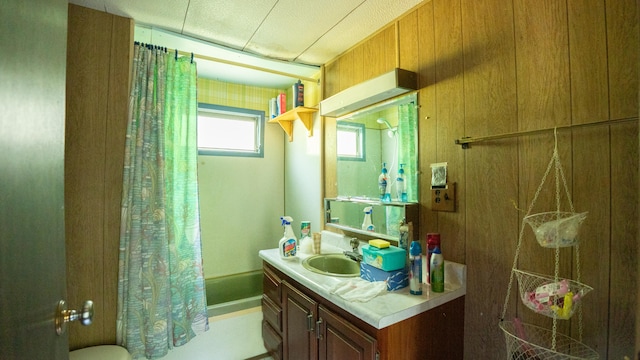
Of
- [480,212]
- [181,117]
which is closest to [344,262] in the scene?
[480,212]

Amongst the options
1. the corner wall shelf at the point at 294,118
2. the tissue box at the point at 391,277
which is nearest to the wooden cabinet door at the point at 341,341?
the tissue box at the point at 391,277

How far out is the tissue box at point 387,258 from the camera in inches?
50.5

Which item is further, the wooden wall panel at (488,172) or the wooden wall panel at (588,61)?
the wooden wall panel at (488,172)

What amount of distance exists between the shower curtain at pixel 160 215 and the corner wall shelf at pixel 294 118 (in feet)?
2.70

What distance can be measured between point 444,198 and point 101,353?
6.32 feet

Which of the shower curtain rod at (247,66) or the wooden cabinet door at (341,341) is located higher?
the shower curtain rod at (247,66)

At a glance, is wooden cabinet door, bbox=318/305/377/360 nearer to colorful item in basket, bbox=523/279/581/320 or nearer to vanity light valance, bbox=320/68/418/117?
colorful item in basket, bbox=523/279/581/320

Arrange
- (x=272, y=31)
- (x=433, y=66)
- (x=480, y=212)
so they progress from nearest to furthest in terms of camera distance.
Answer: (x=480, y=212) → (x=433, y=66) → (x=272, y=31)

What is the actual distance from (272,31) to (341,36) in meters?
0.45

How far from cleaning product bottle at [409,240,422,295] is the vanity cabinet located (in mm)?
98

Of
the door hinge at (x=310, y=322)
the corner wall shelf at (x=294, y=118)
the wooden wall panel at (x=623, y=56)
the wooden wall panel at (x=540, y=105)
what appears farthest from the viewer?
the corner wall shelf at (x=294, y=118)

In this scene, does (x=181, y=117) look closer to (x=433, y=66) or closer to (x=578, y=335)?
(x=433, y=66)

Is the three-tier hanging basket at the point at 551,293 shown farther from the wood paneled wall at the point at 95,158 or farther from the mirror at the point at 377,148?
the wood paneled wall at the point at 95,158

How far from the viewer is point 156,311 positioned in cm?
161
